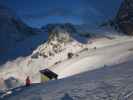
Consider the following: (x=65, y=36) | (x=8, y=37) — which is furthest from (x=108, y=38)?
(x=8, y=37)

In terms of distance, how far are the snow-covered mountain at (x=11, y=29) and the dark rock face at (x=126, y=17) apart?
33317 millimetres

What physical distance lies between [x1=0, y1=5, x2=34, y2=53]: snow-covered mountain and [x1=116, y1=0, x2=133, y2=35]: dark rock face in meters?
33.3

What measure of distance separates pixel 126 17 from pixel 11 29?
47629 mm

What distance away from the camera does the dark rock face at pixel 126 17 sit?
250ft

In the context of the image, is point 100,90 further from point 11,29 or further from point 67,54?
point 11,29

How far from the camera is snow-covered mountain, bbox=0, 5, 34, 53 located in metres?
106

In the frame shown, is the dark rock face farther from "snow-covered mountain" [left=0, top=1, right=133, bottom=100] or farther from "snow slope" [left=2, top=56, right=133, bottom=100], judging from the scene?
"snow slope" [left=2, top=56, right=133, bottom=100]

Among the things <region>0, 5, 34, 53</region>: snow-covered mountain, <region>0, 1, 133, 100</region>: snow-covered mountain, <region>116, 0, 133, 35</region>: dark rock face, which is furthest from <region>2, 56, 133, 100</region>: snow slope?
<region>0, 5, 34, 53</region>: snow-covered mountain

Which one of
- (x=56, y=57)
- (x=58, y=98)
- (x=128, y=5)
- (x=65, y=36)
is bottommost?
(x=58, y=98)

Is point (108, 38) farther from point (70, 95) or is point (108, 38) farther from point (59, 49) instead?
point (70, 95)

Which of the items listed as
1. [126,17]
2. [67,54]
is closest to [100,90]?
[67,54]

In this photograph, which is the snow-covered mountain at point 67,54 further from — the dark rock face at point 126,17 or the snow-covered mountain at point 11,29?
the snow-covered mountain at point 11,29

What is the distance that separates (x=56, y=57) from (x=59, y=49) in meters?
2.37

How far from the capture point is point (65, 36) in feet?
221
